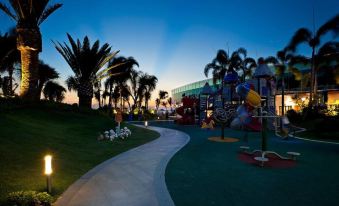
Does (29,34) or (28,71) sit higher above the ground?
(29,34)

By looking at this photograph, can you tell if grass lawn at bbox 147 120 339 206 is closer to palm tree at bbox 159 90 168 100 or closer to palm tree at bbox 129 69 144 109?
palm tree at bbox 129 69 144 109

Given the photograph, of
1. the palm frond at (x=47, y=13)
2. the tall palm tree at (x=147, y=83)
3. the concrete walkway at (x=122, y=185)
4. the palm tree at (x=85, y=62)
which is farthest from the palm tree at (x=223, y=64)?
the concrete walkway at (x=122, y=185)

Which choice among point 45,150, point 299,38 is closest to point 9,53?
point 45,150

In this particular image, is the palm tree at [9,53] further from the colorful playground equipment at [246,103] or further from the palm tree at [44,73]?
the colorful playground equipment at [246,103]

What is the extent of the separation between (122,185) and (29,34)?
1440cm

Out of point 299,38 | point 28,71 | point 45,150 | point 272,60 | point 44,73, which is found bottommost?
point 45,150

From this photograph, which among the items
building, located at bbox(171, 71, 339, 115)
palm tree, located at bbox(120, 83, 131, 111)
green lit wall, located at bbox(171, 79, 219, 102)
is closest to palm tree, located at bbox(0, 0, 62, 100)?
building, located at bbox(171, 71, 339, 115)

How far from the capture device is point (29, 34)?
15391 millimetres

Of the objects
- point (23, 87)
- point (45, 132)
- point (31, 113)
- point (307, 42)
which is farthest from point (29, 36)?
point (307, 42)

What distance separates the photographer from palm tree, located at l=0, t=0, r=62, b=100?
1527 cm

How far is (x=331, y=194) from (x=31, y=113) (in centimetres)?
1534

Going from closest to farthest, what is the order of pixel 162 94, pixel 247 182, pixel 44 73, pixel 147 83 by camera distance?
pixel 247 182 < pixel 44 73 < pixel 147 83 < pixel 162 94

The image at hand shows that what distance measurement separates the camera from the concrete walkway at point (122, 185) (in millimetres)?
4834

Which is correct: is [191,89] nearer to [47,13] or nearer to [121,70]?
[121,70]
